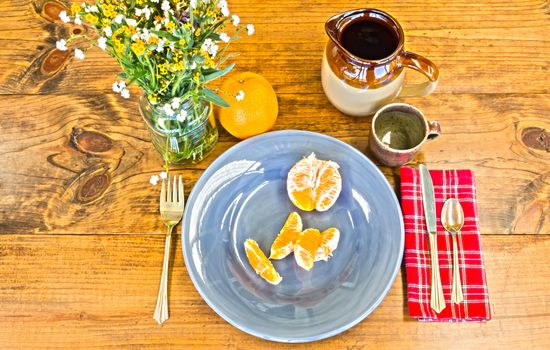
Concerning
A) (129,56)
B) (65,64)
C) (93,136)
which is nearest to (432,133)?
(129,56)

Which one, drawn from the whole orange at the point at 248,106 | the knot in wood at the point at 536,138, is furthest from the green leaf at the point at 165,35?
the knot in wood at the point at 536,138

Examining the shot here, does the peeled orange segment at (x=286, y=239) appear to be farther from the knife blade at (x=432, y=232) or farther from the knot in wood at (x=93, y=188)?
the knot in wood at (x=93, y=188)

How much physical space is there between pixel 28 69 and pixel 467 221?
3.80 feet

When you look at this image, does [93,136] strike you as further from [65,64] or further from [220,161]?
[220,161]

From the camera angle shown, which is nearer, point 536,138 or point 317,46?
point 536,138

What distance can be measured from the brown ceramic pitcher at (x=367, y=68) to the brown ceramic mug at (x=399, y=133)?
0.04 m

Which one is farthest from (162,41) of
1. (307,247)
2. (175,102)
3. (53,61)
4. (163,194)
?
(53,61)

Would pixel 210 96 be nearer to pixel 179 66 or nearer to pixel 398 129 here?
pixel 179 66

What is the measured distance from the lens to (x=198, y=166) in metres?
1.27

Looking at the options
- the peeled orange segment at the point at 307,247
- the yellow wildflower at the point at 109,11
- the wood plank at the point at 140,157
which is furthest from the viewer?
the wood plank at the point at 140,157

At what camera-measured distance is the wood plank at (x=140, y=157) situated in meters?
1.22

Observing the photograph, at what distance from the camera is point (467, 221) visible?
118cm

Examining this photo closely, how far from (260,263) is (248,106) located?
0.35 m

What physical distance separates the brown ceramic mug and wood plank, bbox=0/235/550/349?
269mm
